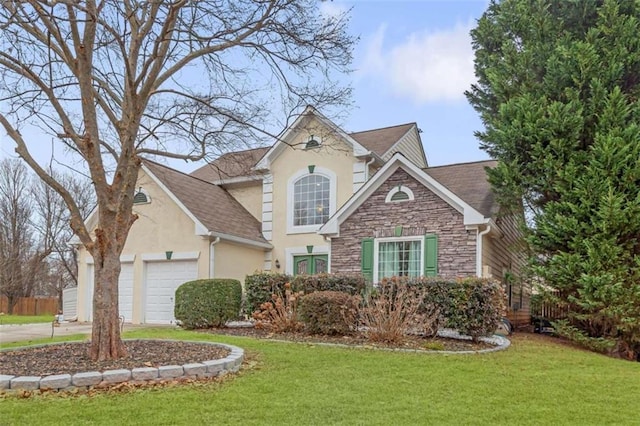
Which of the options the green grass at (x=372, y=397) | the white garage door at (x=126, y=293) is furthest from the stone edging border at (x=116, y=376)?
the white garage door at (x=126, y=293)

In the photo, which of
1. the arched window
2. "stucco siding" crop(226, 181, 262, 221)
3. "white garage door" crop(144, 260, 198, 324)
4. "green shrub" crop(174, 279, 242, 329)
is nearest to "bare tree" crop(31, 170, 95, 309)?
"stucco siding" crop(226, 181, 262, 221)

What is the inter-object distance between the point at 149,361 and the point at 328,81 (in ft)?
18.7

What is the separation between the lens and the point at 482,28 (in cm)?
1402

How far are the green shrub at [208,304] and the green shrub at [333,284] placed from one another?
180 centimetres

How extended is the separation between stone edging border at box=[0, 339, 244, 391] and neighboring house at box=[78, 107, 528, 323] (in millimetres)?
5208

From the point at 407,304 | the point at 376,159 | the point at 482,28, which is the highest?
the point at 482,28

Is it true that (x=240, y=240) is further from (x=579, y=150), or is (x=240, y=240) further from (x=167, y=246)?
(x=579, y=150)

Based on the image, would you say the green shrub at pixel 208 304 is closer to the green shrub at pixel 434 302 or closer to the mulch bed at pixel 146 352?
the mulch bed at pixel 146 352

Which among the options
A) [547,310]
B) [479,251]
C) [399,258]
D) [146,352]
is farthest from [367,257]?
[146,352]

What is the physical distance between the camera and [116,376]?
6.04 meters

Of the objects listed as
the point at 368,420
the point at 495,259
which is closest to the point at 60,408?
the point at 368,420

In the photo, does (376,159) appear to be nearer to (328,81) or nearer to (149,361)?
(328,81)

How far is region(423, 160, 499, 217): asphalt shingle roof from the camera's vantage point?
43.1 ft

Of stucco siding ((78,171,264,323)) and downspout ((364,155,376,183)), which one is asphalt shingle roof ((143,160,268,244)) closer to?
stucco siding ((78,171,264,323))
